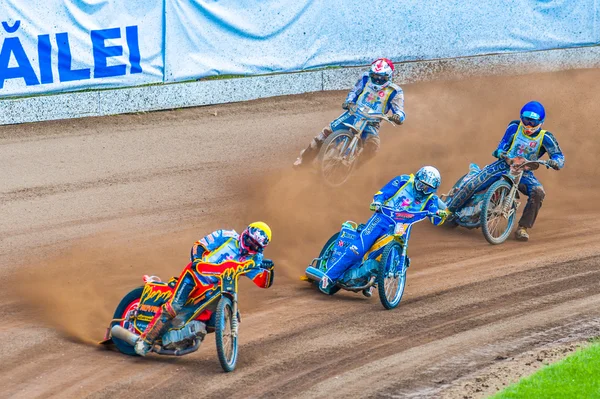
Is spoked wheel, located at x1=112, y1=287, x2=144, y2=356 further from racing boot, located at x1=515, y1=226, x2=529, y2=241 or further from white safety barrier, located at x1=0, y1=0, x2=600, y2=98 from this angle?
white safety barrier, located at x1=0, y1=0, x2=600, y2=98

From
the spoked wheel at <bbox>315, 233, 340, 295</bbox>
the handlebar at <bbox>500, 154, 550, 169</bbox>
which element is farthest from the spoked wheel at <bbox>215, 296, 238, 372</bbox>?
the handlebar at <bbox>500, 154, 550, 169</bbox>

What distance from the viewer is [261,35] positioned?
22.1 metres

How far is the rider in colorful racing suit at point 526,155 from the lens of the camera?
53.9ft

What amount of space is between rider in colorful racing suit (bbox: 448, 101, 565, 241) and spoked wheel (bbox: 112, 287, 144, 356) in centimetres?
721

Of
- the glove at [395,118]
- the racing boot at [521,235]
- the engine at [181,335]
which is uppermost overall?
the glove at [395,118]

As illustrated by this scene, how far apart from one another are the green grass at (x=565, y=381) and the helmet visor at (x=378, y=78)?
23.9ft

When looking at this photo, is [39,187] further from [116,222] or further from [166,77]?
[166,77]

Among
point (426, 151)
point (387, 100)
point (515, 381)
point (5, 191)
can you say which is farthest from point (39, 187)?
point (515, 381)

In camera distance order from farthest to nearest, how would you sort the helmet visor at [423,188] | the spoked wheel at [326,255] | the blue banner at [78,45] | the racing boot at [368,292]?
the blue banner at [78,45]
the spoked wheel at [326,255]
the racing boot at [368,292]
the helmet visor at [423,188]

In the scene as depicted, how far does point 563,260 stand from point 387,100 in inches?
167

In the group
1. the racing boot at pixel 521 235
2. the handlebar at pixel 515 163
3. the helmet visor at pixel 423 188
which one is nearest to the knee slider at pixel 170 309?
the helmet visor at pixel 423 188

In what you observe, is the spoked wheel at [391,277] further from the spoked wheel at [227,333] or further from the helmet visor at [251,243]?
the spoked wheel at [227,333]

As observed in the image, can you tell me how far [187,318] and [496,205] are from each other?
7316 mm

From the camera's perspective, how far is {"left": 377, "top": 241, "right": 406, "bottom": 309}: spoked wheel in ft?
42.1
